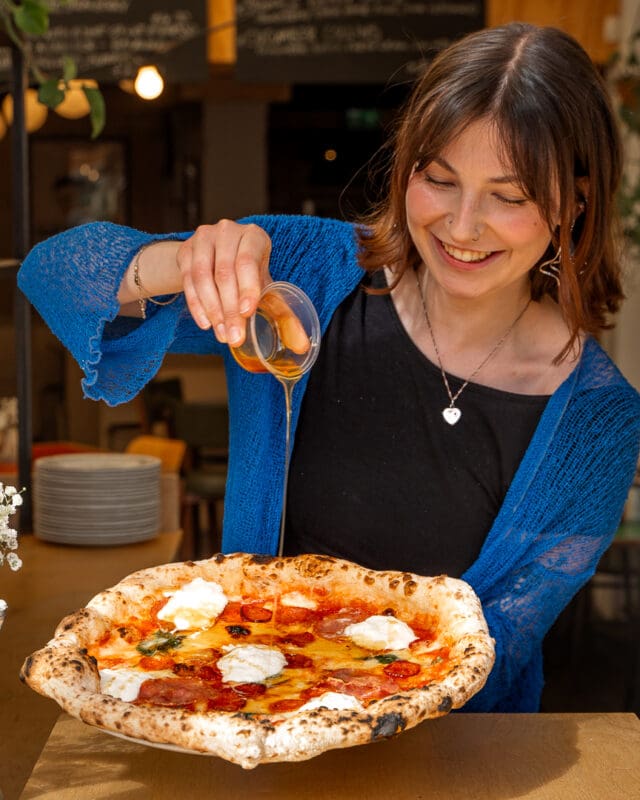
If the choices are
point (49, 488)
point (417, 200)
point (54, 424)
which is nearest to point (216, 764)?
point (417, 200)

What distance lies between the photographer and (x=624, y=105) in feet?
16.7

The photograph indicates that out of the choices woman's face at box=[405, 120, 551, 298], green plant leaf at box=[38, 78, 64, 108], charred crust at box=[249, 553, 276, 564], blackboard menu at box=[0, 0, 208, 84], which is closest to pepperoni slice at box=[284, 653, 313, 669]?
charred crust at box=[249, 553, 276, 564]

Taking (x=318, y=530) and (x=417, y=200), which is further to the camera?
(x=318, y=530)

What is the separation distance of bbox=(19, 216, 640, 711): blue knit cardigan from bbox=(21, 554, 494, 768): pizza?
22cm

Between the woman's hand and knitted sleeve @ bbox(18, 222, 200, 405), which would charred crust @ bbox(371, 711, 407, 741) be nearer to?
the woman's hand

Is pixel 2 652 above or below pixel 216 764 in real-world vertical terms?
below

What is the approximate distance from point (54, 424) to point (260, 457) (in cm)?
471

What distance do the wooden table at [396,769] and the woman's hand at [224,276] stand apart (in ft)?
1.73

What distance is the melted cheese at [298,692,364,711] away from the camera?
130 centimetres

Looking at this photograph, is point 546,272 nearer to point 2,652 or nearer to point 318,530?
point 318,530

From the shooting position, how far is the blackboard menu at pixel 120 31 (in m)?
4.95

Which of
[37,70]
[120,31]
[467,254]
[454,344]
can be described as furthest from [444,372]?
[120,31]

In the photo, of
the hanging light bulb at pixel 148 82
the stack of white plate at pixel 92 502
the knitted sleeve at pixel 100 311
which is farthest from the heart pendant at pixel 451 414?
the hanging light bulb at pixel 148 82

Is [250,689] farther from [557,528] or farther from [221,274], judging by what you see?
[557,528]
